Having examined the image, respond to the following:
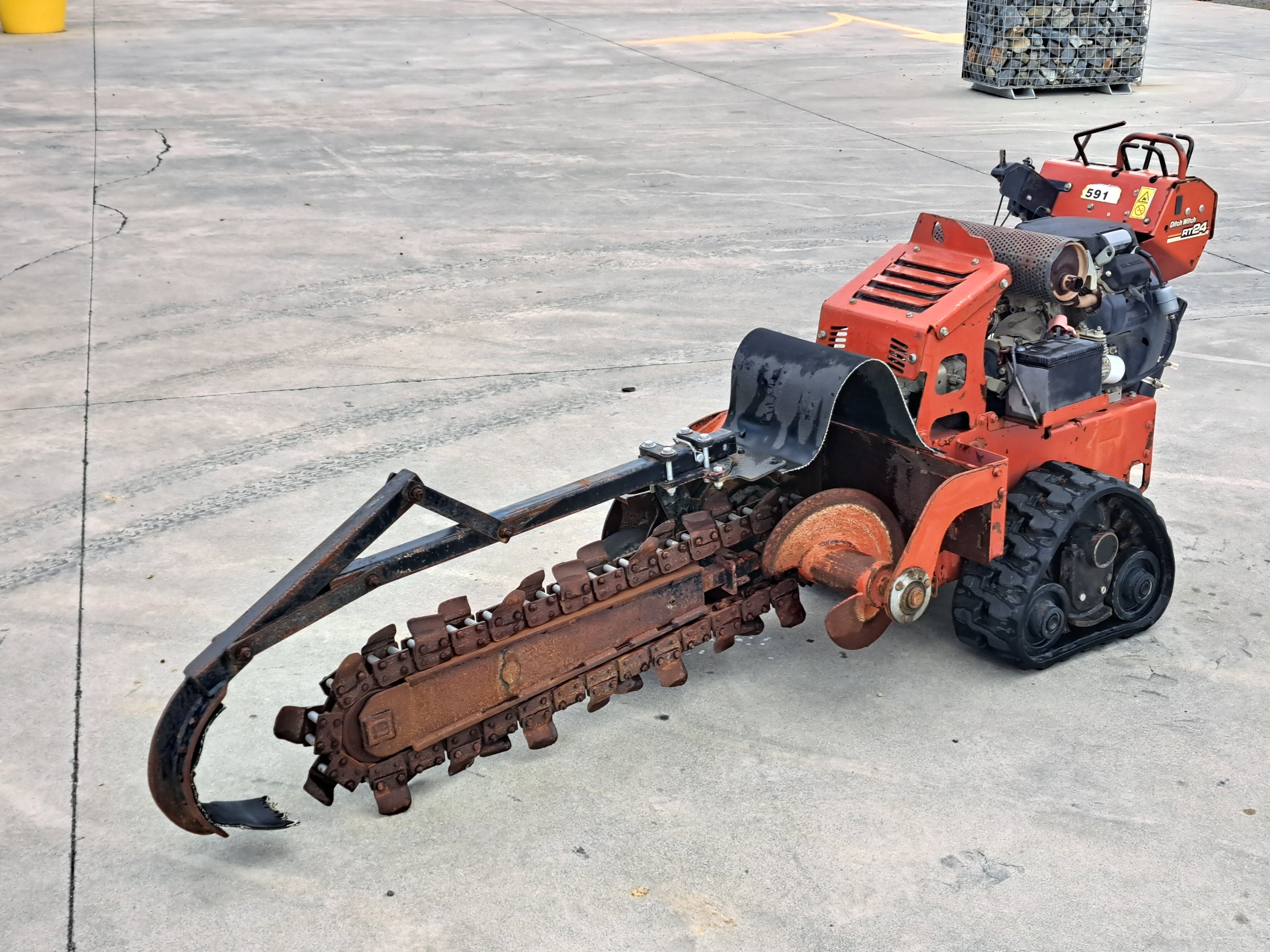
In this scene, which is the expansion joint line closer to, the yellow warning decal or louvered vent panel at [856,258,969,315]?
louvered vent panel at [856,258,969,315]

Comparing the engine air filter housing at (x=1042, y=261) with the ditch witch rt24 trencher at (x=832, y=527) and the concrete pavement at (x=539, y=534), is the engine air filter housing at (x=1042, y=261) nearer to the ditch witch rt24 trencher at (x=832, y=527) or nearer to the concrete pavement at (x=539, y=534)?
the ditch witch rt24 trencher at (x=832, y=527)

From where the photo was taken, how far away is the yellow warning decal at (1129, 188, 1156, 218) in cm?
557

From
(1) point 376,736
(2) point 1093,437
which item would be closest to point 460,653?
(1) point 376,736

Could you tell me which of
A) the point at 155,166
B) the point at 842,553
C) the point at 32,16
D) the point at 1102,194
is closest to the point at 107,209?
the point at 155,166

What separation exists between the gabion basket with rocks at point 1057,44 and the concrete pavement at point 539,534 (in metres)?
0.60

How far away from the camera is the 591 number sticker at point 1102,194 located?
5680 millimetres

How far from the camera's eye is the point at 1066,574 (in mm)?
4973

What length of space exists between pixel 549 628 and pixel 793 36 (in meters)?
17.5

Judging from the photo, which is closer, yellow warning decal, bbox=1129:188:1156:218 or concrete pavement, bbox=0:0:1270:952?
concrete pavement, bbox=0:0:1270:952

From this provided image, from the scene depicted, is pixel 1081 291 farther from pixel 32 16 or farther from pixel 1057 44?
pixel 32 16

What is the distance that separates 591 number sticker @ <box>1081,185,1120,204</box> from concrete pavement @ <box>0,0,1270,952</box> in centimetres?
146

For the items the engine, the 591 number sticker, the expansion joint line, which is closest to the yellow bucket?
the expansion joint line

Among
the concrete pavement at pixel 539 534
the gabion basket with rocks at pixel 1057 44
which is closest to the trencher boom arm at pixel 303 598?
the concrete pavement at pixel 539 534

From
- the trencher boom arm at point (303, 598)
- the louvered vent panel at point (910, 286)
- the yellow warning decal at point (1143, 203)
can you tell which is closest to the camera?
the trencher boom arm at point (303, 598)
